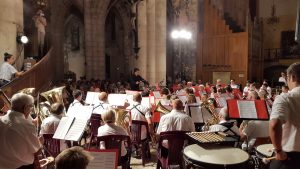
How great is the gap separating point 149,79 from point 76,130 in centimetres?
1207

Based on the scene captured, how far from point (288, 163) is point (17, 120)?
10.3ft

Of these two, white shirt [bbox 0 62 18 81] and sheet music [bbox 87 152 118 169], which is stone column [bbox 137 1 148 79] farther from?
sheet music [bbox 87 152 118 169]

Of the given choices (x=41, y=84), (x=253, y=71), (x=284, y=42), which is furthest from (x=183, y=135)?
(x=284, y=42)

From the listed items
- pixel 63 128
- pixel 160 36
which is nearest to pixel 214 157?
pixel 63 128

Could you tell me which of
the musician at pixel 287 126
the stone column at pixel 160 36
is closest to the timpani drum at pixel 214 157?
the musician at pixel 287 126

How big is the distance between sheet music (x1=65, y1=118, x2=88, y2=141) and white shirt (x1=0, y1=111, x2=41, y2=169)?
1.17 m

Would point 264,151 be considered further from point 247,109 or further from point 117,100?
point 117,100

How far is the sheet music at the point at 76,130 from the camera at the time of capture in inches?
177

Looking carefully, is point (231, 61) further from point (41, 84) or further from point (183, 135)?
point (183, 135)

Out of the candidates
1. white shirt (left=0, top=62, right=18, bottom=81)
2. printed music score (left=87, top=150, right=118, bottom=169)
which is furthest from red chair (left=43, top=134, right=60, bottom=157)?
white shirt (left=0, top=62, right=18, bottom=81)

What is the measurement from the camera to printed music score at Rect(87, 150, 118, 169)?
3178mm

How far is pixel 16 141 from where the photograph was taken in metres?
3.19

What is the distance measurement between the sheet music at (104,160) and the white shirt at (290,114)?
182cm

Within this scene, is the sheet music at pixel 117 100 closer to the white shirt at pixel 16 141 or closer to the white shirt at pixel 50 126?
the white shirt at pixel 50 126
